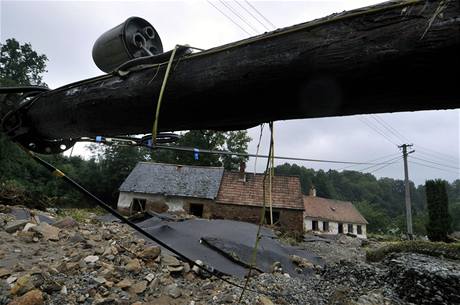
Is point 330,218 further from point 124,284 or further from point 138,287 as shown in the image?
point 124,284

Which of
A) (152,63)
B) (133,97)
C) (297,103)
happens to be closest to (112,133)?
(133,97)

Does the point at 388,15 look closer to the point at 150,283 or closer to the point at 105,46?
the point at 105,46

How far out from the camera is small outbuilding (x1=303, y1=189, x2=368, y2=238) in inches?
1199

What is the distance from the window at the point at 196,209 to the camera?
65.2 ft

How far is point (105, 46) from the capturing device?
179 centimetres

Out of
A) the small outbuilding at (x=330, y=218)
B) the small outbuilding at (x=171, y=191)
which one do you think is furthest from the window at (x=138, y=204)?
the small outbuilding at (x=330, y=218)

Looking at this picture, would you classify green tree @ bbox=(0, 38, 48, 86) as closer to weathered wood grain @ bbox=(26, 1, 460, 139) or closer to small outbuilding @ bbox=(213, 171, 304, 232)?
small outbuilding @ bbox=(213, 171, 304, 232)

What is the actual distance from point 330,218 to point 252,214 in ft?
52.5

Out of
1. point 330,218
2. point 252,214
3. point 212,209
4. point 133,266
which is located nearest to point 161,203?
point 212,209

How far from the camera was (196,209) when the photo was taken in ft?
65.8

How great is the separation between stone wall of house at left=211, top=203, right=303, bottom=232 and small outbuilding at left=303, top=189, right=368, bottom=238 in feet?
40.4

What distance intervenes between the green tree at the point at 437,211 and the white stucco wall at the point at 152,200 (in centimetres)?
1510

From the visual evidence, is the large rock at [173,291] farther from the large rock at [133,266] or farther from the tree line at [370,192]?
the tree line at [370,192]

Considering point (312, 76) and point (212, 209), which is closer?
point (312, 76)
